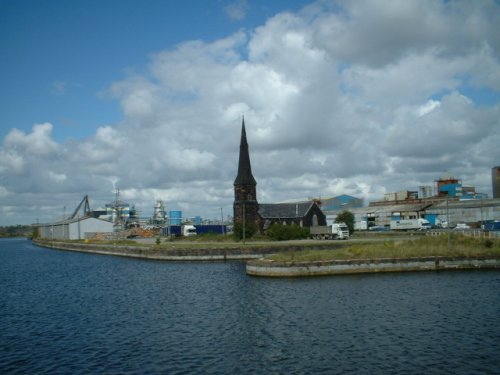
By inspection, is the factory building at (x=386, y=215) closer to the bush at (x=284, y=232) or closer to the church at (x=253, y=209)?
the church at (x=253, y=209)

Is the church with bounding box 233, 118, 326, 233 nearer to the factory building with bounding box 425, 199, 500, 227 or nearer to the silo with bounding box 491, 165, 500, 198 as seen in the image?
the factory building with bounding box 425, 199, 500, 227

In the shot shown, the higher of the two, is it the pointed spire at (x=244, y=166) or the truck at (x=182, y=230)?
the pointed spire at (x=244, y=166)

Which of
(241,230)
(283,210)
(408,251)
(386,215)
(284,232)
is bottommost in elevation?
(408,251)

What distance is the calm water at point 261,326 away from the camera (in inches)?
762

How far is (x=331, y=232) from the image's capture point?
81.0 m

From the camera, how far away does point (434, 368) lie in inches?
715

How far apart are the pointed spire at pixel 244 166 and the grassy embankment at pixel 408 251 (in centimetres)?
3789

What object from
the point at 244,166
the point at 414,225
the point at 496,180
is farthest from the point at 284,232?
the point at 496,180

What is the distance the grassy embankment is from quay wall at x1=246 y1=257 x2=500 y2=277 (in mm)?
766

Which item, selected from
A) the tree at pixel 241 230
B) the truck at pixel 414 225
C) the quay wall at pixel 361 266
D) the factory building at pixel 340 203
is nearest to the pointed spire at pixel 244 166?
the tree at pixel 241 230

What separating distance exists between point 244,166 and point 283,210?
11875 mm

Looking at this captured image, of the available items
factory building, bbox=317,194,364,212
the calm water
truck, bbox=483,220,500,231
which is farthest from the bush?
factory building, bbox=317,194,364,212

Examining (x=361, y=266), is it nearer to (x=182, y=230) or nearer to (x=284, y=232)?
(x=284, y=232)

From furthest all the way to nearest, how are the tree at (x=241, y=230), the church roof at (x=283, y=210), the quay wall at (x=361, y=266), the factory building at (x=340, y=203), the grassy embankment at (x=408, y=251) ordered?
1. the factory building at (x=340, y=203)
2. the church roof at (x=283, y=210)
3. the tree at (x=241, y=230)
4. the grassy embankment at (x=408, y=251)
5. the quay wall at (x=361, y=266)
